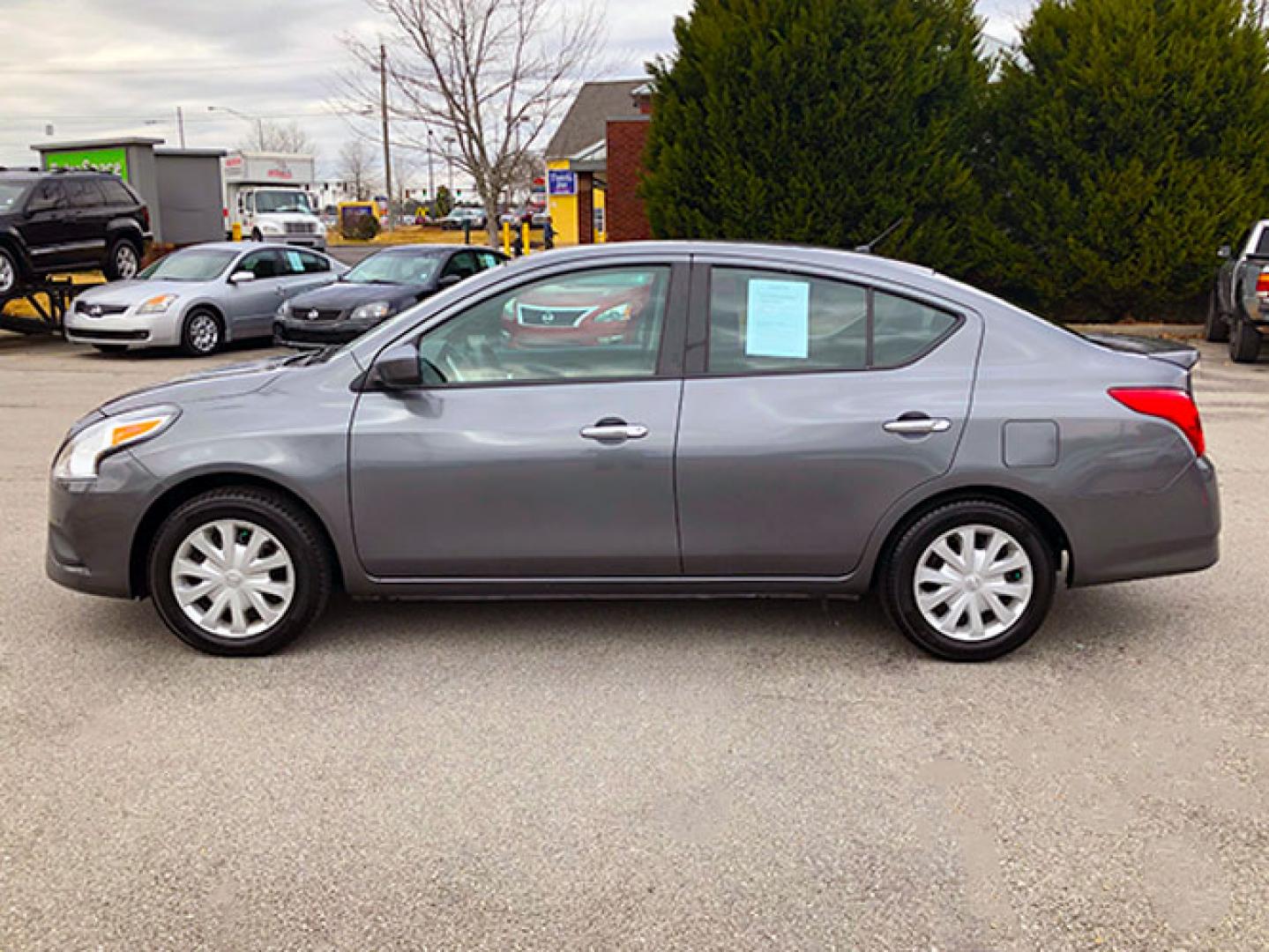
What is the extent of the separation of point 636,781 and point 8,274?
1629cm

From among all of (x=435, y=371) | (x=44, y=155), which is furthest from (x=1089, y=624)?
(x=44, y=155)

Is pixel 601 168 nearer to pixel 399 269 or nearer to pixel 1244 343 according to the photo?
pixel 399 269

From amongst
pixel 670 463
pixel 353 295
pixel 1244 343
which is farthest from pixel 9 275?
pixel 1244 343

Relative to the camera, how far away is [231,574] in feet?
15.1

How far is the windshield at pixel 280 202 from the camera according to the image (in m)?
38.7

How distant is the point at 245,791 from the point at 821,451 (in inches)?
91.3

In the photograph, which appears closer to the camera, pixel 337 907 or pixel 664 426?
pixel 337 907

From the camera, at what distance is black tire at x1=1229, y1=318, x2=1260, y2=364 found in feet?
46.9

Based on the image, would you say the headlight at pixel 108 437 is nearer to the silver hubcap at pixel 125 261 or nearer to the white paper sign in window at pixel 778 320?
the white paper sign in window at pixel 778 320

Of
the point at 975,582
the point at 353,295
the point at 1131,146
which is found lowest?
the point at 975,582

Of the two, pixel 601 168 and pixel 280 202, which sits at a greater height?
pixel 601 168

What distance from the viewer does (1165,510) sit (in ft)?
15.0

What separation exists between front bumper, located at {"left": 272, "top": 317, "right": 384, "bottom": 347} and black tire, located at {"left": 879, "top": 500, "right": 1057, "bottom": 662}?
10.8m

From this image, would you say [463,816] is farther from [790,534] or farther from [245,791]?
[790,534]
